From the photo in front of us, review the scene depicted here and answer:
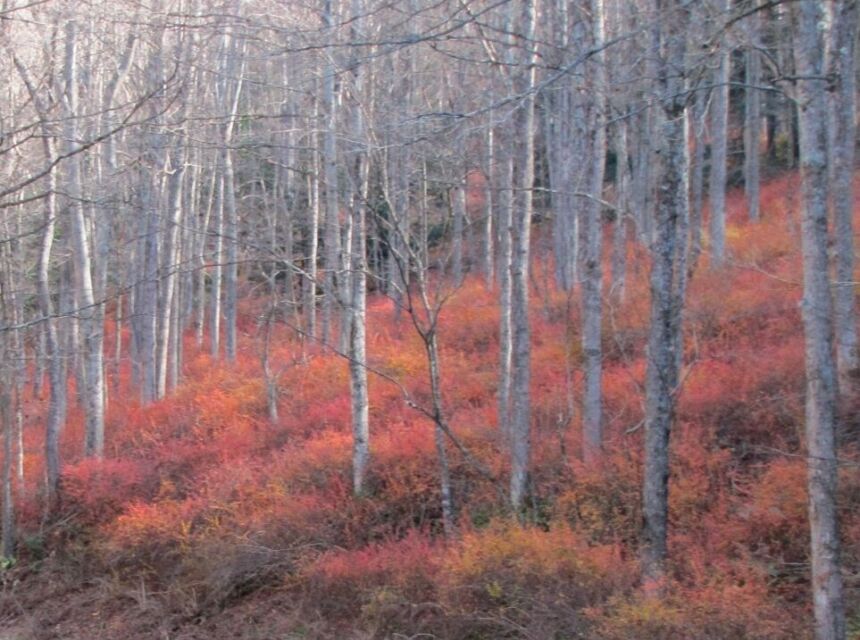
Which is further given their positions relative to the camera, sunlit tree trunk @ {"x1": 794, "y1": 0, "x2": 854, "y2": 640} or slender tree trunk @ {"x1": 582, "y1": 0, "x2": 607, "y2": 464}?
slender tree trunk @ {"x1": 582, "y1": 0, "x2": 607, "y2": 464}

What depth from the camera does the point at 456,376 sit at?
1761 cm

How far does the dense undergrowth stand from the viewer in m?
9.23

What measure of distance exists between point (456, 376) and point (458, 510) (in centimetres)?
558

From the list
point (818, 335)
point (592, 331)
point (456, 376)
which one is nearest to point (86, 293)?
point (456, 376)

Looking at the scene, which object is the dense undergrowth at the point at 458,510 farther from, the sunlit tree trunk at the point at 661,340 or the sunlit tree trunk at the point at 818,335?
the sunlit tree trunk at the point at 818,335

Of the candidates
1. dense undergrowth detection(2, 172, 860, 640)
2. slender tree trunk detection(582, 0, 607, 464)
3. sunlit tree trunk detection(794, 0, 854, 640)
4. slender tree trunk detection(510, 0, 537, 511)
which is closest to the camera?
sunlit tree trunk detection(794, 0, 854, 640)

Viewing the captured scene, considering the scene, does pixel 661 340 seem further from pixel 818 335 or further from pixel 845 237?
pixel 845 237

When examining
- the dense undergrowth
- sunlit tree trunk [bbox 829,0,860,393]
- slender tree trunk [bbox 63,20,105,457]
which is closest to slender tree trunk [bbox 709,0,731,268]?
the dense undergrowth

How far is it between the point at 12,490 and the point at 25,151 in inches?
310

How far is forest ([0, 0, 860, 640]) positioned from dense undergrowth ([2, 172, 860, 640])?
5 centimetres

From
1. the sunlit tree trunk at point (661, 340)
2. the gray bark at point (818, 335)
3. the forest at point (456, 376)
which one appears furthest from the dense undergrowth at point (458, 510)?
the gray bark at point (818, 335)

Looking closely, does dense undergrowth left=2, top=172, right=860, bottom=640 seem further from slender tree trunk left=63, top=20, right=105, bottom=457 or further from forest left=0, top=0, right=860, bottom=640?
slender tree trunk left=63, top=20, right=105, bottom=457

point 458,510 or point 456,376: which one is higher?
point 456,376

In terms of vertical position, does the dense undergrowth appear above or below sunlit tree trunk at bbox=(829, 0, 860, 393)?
below
